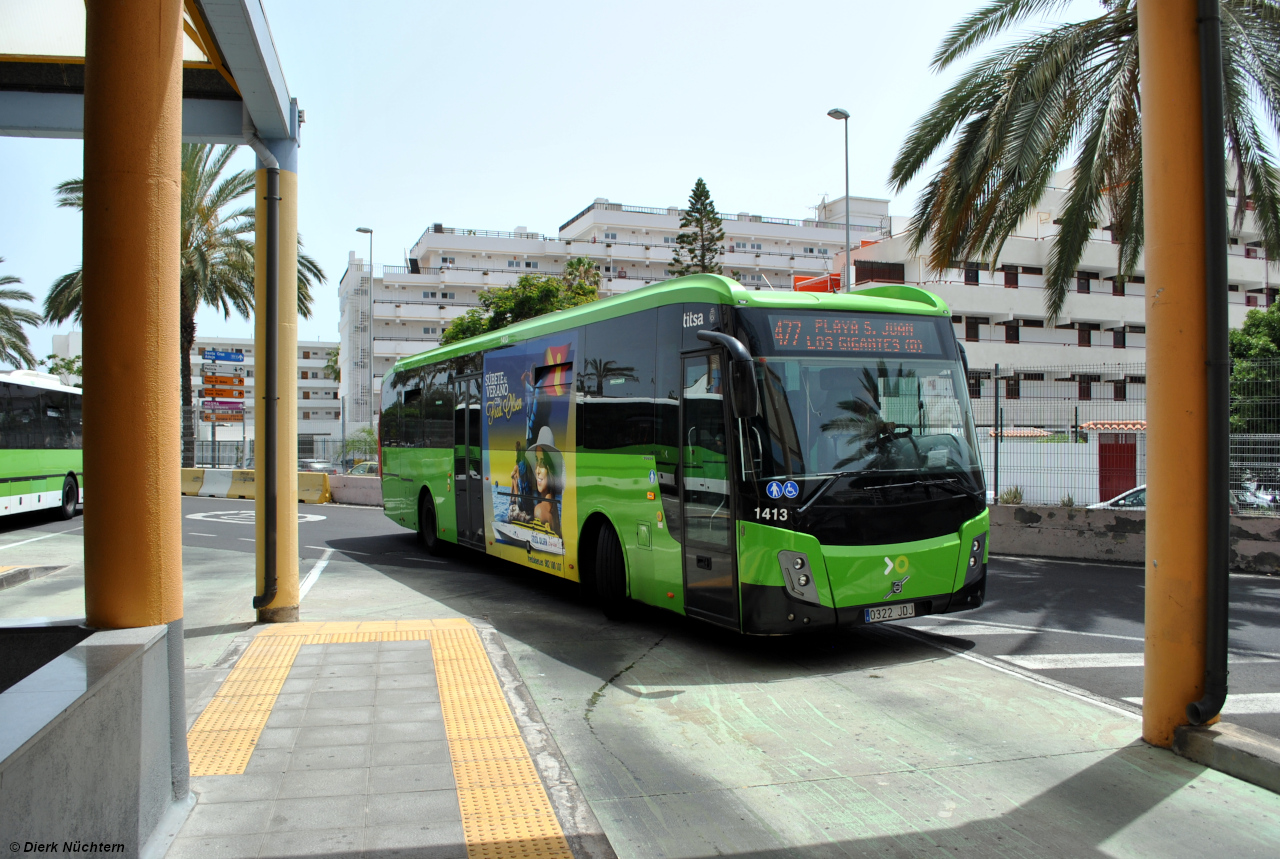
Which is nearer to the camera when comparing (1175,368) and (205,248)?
(1175,368)

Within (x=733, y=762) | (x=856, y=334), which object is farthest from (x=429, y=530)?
(x=733, y=762)

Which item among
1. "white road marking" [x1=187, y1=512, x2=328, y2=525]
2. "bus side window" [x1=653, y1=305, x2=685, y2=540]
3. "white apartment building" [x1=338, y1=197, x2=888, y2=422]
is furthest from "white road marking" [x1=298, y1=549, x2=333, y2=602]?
"white apartment building" [x1=338, y1=197, x2=888, y2=422]

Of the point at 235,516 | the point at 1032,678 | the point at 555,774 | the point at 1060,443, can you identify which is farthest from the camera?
the point at 235,516

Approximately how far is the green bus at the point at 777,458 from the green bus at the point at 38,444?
13292 millimetres

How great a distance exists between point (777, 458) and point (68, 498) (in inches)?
829

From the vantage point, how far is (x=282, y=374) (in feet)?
27.8

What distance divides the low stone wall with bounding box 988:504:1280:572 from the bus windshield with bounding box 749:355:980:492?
600 centimetres

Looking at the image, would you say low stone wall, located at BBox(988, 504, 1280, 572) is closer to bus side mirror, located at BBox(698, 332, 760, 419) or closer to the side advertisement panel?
the side advertisement panel

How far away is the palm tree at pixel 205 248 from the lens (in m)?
25.5

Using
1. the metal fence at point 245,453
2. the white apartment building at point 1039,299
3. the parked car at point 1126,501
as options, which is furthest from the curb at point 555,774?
the white apartment building at point 1039,299

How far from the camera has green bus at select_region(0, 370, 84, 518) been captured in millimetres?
19000

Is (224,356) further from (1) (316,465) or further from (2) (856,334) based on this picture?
(2) (856,334)

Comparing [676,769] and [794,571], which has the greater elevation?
[794,571]

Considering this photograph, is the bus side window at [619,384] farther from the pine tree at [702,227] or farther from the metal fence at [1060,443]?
the pine tree at [702,227]
